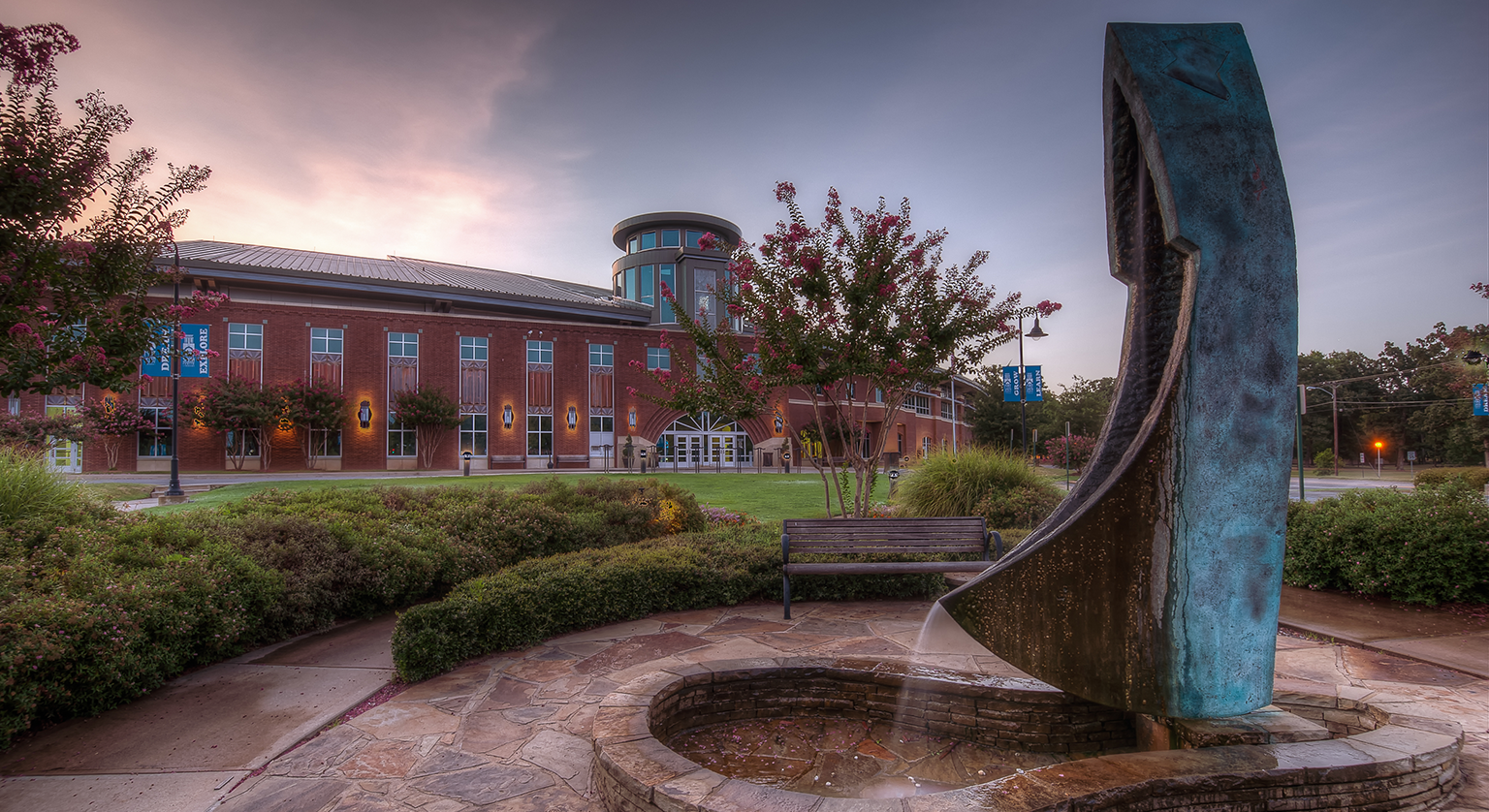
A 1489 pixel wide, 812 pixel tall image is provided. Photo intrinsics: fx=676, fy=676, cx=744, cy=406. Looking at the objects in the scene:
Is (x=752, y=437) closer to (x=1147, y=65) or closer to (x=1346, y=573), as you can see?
(x=1346, y=573)

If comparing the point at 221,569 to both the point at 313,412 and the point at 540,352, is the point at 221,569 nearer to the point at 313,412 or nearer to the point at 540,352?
the point at 313,412

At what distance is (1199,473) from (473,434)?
35.5 metres

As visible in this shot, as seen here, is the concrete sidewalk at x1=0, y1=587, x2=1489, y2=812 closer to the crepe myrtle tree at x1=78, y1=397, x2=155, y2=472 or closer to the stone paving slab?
the stone paving slab

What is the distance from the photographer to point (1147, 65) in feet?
8.29

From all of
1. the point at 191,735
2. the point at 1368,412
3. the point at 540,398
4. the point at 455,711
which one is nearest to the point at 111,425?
the point at 540,398

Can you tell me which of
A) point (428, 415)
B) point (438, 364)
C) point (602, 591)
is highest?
point (438, 364)

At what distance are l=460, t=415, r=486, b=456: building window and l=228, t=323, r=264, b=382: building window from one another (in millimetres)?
8807

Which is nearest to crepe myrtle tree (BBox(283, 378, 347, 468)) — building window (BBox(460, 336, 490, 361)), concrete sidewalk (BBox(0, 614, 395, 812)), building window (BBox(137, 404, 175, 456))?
building window (BBox(137, 404, 175, 456))

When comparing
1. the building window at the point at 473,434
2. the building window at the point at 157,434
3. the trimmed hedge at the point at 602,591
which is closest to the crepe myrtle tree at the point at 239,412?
the building window at the point at 157,434

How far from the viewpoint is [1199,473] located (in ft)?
7.80

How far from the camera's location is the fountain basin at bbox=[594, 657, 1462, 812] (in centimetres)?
206

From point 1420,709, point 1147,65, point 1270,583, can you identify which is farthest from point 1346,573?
point 1147,65

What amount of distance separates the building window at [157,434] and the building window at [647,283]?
24976 millimetres

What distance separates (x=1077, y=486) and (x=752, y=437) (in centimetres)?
3754
